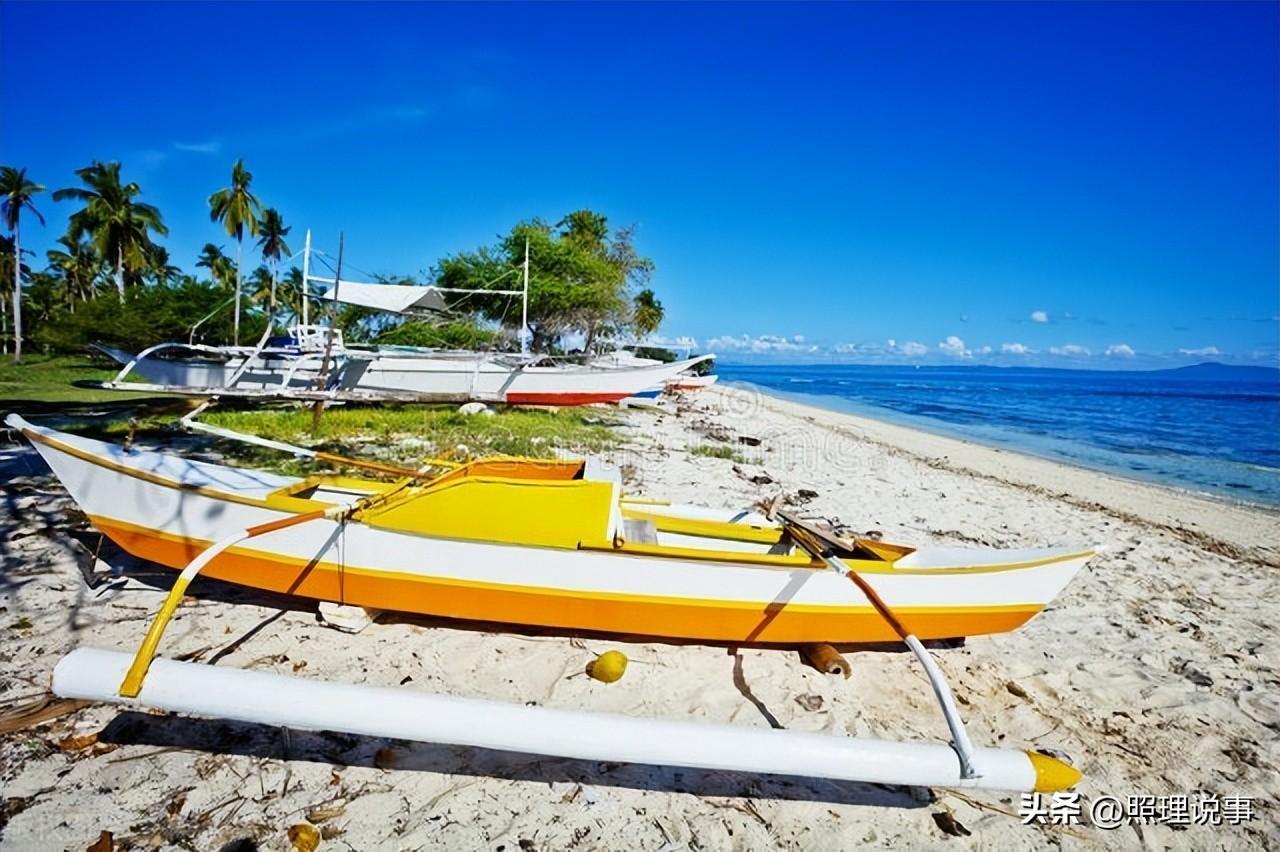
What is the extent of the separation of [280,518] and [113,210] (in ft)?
144

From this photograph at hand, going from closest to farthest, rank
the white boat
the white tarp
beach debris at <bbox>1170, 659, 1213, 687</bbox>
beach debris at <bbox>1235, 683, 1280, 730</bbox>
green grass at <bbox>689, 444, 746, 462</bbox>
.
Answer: beach debris at <bbox>1235, 683, 1280, 730</bbox> < beach debris at <bbox>1170, 659, 1213, 687</bbox> < green grass at <bbox>689, 444, 746, 462</bbox> < the white boat < the white tarp

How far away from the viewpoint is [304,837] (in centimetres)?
260

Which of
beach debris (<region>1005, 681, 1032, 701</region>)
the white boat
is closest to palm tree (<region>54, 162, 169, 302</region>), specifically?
the white boat

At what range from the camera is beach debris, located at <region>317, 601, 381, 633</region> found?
4.25 m

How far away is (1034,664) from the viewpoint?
4.77 m

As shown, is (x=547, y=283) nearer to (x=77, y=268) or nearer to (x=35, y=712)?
(x=35, y=712)

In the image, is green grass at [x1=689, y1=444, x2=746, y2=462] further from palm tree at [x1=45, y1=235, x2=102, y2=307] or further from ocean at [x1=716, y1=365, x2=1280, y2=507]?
palm tree at [x1=45, y1=235, x2=102, y2=307]

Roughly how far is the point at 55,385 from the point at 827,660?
26992mm

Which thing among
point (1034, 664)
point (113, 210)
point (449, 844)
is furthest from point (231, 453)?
point (113, 210)

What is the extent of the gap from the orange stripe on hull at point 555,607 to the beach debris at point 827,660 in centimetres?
14

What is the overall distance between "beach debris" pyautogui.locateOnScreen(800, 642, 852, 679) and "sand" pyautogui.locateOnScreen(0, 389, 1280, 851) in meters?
0.08

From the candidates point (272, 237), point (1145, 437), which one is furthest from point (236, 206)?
point (1145, 437)

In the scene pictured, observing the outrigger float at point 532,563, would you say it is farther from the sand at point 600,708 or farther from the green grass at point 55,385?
the green grass at point 55,385

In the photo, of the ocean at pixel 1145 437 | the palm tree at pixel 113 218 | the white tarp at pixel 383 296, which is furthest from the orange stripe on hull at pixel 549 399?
the palm tree at pixel 113 218
